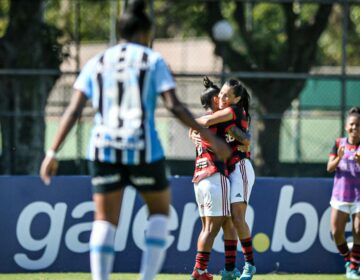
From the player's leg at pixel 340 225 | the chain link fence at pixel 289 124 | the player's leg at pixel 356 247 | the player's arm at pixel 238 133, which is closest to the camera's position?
the player's arm at pixel 238 133

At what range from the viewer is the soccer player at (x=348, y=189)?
394 inches

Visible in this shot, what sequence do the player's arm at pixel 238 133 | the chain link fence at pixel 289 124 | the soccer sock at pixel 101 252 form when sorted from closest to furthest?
1. the soccer sock at pixel 101 252
2. the player's arm at pixel 238 133
3. the chain link fence at pixel 289 124

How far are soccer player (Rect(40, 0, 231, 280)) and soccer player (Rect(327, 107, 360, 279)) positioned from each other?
422 centimetres

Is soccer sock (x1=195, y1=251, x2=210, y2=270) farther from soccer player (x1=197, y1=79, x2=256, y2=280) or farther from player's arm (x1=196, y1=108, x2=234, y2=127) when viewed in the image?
player's arm (x1=196, y1=108, x2=234, y2=127)

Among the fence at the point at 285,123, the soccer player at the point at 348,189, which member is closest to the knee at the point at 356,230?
the soccer player at the point at 348,189

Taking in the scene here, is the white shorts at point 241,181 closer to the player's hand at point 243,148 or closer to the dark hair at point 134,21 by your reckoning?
→ the player's hand at point 243,148

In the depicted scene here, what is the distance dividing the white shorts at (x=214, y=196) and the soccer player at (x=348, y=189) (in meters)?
2.06

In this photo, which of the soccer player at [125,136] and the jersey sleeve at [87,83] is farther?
the jersey sleeve at [87,83]

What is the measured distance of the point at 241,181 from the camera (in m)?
8.64

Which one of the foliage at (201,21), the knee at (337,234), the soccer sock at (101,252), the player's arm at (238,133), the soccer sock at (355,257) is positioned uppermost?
the foliage at (201,21)

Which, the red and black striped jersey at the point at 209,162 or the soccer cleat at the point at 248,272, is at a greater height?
the red and black striped jersey at the point at 209,162

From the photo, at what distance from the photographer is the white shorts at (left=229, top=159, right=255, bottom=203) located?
8578 mm

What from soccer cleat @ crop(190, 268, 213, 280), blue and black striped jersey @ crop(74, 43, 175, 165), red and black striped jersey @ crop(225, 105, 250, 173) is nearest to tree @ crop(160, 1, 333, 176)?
red and black striped jersey @ crop(225, 105, 250, 173)

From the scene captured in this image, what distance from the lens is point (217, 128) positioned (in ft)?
27.4
